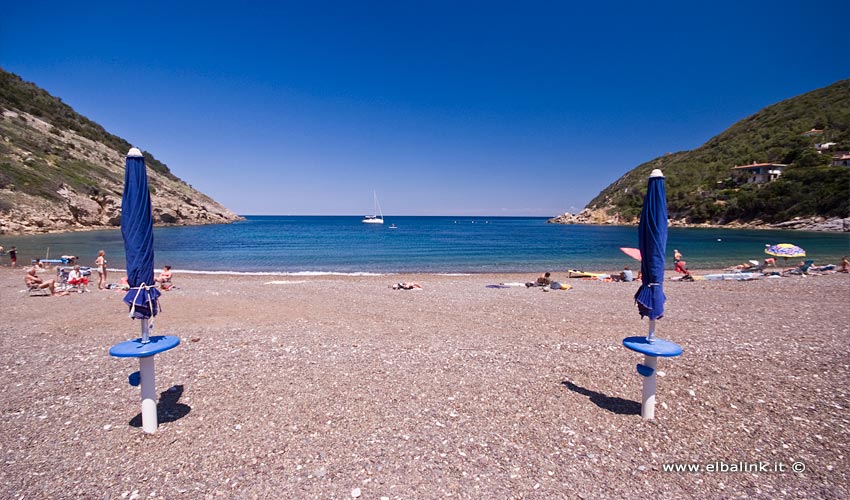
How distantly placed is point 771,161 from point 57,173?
13485cm

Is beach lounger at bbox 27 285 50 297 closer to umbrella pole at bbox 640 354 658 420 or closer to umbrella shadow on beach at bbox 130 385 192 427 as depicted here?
umbrella shadow on beach at bbox 130 385 192 427

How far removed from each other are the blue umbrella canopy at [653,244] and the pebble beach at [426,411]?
1.65 metres

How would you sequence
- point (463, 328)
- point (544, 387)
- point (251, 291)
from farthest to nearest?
point (251, 291) → point (463, 328) → point (544, 387)

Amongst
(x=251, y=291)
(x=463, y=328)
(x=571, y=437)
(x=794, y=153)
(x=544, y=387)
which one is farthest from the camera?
(x=794, y=153)

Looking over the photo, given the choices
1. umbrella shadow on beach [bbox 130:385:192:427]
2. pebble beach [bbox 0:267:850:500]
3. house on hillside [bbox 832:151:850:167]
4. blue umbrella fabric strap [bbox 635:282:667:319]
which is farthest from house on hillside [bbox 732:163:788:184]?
umbrella shadow on beach [bbox 130:385:192:427]

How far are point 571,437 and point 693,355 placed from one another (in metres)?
A: 4.52

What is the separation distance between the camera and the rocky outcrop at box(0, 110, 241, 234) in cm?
5178

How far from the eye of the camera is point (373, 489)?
13.6 feet

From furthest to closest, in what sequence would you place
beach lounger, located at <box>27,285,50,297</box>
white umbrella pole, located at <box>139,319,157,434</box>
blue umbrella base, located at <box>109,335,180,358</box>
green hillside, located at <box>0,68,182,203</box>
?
green hillside, located at <box>0,68,182,203</box>
beach lounger, located at <box>27,285,50,297</box>
white umbrella pole, located at <box>139,319,157,434</box>
blue umbrella base, located at <box>109,335,180,358</box>

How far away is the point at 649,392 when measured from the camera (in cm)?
555

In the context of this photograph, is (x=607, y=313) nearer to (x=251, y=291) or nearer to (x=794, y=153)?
(x=251, y=291)

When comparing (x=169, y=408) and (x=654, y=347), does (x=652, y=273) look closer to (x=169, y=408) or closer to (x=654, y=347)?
(x=654, y=347)

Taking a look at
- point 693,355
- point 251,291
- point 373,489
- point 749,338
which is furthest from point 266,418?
point 251,291

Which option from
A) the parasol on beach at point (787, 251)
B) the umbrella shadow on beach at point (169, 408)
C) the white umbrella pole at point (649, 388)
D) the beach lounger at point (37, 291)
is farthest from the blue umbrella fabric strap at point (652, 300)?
the parasol on beach at point (787, 251)
